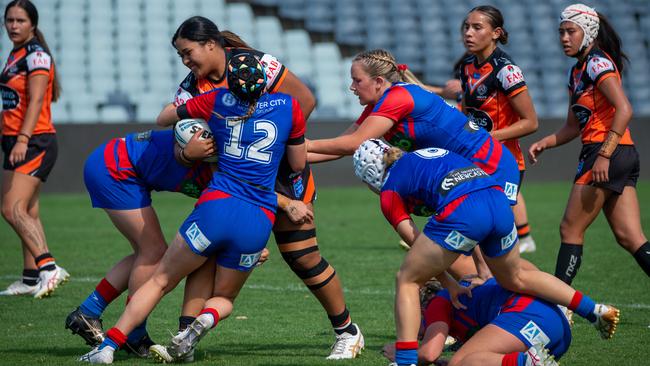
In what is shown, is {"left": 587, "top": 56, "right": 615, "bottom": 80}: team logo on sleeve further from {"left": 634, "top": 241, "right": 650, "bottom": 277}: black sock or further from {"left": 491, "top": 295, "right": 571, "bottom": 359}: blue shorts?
{"left": 491, "top": 295, "right": 571, "bottom": 359}: blue shorts

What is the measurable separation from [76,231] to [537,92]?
12396 mm

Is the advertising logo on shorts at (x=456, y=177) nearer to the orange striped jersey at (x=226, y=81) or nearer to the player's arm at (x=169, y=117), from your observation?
the orange striped jersey at (x=226, y=81)

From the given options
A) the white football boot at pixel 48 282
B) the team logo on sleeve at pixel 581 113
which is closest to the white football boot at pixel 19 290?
the white football boot at pixel 48 282

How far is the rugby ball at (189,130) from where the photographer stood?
522 centimetres

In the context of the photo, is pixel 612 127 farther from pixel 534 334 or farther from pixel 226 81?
pixel 226 81

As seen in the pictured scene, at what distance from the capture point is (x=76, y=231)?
41.4ft

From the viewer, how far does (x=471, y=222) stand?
4.69m

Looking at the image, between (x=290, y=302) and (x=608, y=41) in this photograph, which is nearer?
(x=608, y=41)

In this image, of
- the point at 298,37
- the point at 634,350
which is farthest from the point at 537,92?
the point at 634,350

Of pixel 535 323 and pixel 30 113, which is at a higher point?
pixel 30 113

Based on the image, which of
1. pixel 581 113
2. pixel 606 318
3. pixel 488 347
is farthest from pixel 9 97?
pixel 606 318

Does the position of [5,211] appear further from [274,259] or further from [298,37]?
[298,37]

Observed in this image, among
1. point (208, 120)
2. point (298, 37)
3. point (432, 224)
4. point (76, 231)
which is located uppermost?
point (208, 120)

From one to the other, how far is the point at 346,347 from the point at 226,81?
1.69 meters
